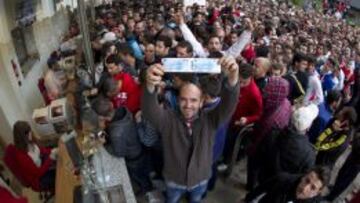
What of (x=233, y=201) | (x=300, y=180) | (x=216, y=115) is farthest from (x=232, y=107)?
(x=233, y=201)

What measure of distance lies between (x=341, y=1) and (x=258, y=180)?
31778mm

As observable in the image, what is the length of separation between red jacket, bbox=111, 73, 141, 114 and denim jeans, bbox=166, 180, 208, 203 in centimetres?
99

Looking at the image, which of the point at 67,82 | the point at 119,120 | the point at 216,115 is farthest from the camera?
the point at 67,82

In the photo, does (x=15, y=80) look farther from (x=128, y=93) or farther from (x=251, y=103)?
(x=251, y=103)

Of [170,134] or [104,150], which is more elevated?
[170,134]

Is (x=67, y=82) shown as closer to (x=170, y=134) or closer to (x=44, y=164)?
(x=44, y=164)

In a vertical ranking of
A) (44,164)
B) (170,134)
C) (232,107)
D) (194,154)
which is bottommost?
(44,164)

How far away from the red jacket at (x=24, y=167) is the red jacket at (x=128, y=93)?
1.01 meters

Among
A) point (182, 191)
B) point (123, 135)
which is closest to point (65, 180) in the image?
point (123, 135)

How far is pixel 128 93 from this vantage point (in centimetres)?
385

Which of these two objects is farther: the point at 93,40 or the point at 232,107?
the point at 93,40

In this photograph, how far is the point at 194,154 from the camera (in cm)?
276

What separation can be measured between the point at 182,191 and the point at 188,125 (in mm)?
791

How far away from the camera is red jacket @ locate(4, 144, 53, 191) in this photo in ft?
11.1
